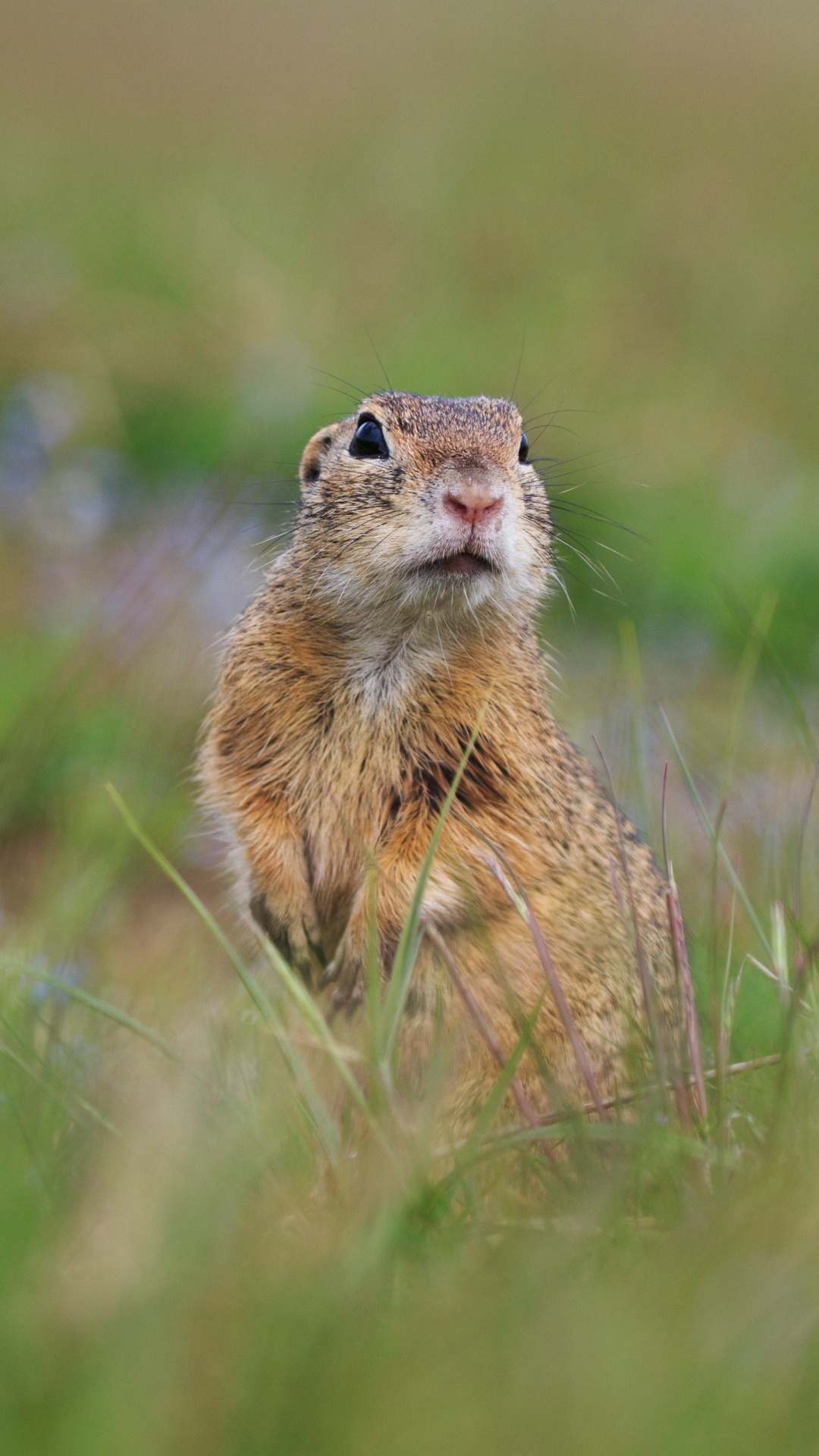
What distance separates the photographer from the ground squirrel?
12.2 feet

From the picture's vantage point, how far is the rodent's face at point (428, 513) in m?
3.66

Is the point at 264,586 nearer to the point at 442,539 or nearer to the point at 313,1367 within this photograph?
the point at 442,539

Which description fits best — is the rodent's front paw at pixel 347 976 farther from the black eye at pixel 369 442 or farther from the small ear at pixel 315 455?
the small ear at pixel 315 455

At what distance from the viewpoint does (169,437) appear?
28.8 ft

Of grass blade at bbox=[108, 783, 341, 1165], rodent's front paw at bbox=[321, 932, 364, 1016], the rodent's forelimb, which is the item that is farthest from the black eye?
grass blade at bbox=[108, 783, 341, 1165]

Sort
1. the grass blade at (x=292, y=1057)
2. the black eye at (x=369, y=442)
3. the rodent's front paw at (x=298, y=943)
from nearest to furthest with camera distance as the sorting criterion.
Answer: the grass blade at (x=292, y=1057)
the rodent's front paw at (x=298, y=943)
the black eye at (x=369, y=442)

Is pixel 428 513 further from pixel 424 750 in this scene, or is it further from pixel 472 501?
pixel 424 750

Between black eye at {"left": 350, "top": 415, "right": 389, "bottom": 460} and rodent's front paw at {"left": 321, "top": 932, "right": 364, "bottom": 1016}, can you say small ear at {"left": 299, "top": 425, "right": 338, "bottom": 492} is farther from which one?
rodent's front paw at {"left": 321, "top": 932, "right": 364, "bottom": 1016}

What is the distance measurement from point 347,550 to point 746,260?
31.6 ft

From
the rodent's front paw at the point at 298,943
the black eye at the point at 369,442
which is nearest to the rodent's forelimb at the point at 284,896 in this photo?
the rodent's front paw at the point at 298,943

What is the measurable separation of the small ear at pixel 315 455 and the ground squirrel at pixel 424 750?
0.38 ft

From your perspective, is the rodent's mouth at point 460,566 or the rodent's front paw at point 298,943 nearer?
the rodent's mouth at point 460,566

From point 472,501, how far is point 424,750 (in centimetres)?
77

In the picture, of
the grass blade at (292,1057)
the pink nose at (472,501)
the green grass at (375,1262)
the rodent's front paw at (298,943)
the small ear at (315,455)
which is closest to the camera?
the green grass at (375,1262)
